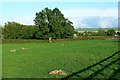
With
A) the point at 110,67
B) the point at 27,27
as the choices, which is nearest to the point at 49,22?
the point at 27,27

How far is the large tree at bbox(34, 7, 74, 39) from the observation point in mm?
82875

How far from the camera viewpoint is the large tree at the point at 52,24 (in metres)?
82.9

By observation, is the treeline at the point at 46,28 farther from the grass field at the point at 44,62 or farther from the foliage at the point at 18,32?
the grass field at the point at 44,62

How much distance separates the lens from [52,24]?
84.3m

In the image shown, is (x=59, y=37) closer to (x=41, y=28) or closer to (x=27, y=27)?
(x=41, y=28)

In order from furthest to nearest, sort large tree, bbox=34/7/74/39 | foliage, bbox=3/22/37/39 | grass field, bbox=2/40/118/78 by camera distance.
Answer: foliage, bbox=3/22/37/39 → large tree, bbox=34/7/74/39 → grass field, bbox=2/40/118/78

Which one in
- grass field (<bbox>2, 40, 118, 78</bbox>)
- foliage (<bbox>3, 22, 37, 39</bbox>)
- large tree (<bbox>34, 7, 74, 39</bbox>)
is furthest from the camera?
foliage (<bbox>3, 22, 37, 39</bbox>)

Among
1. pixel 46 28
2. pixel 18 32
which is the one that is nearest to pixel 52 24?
pixel 46 28

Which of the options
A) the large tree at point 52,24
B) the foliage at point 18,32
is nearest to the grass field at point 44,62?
the large tree at point 52,24

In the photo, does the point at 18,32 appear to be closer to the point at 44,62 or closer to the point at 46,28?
the point at 46,28

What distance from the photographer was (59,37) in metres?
84.0

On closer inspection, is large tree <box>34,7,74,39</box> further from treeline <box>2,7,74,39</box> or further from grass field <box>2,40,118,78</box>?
grass field <box>2,40,118,78</box>

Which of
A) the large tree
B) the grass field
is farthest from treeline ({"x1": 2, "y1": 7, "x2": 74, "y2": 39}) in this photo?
the grass field

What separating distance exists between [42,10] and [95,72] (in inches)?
2949
